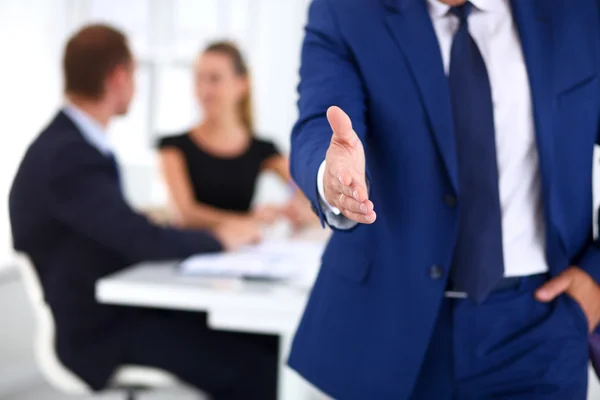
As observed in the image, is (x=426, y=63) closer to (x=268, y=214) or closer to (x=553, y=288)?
(x=553, y=288)

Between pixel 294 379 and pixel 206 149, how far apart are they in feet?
5.58

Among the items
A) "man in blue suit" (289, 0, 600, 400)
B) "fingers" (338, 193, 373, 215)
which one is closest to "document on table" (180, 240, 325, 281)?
"man in blue suit" (289, 0, 600, 400)

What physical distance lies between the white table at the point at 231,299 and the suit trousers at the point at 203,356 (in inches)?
11.8

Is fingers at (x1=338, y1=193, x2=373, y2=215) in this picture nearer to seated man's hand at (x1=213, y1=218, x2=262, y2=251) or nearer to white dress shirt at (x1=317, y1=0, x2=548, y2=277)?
white dress shirt at (x1=317, y1=0, x2=548, y2=277)

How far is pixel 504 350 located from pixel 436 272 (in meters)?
0.15

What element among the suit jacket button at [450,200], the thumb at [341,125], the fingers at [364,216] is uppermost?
the thumb at [341,125]

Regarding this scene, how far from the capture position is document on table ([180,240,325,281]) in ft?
6.03

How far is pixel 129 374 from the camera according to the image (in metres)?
2.11

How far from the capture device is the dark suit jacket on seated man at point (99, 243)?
1939 mm

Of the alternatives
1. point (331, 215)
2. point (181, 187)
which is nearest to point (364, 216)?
point (331, 215)

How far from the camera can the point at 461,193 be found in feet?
3.39

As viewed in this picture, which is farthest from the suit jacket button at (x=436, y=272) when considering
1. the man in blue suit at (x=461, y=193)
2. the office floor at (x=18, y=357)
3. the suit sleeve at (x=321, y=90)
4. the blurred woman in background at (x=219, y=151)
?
the office floor at (x=18, y=357)

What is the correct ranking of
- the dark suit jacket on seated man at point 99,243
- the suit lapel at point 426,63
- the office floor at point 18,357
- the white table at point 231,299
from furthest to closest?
the office floor at point 18,357
the dark suit jacket on seated man at point 99,243
the white table at point 231,299
the suit lapel at point 426,63

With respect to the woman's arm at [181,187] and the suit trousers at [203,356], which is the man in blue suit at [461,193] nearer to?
the suit trousers at [203,356]
